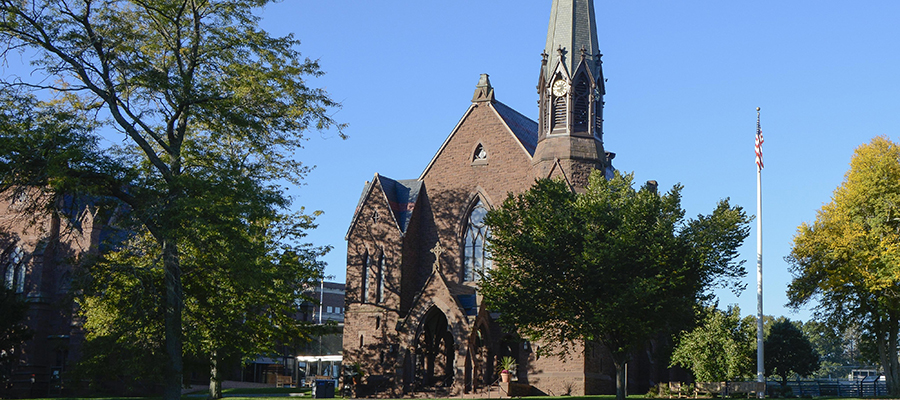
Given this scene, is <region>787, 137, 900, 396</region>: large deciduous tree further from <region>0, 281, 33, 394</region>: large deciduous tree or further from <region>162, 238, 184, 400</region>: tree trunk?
Result: <region>0, 281, 33, 394</region>: large deciduous tree

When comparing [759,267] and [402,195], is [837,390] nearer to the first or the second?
[759,267]

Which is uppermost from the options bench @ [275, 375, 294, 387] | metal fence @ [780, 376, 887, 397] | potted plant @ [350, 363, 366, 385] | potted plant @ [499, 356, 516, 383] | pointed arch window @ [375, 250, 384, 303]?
pointed arch window @ [375, 250, 384, 303]

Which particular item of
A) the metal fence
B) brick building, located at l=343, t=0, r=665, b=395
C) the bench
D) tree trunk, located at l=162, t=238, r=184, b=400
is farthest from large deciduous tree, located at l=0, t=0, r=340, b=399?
the bench

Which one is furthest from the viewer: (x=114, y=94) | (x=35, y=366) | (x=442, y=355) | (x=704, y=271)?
(x=35, y=366)

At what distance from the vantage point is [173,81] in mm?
27094

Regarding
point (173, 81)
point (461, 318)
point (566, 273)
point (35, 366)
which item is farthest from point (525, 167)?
point (35, 366)

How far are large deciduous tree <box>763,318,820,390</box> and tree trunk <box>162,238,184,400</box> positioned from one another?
55.3 m

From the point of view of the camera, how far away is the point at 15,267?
57.2m

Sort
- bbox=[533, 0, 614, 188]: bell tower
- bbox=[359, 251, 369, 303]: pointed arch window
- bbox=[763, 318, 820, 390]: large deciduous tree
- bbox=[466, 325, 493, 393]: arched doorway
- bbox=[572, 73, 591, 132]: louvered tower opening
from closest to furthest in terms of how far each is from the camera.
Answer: bbox=[466, 325, 493, 393]: arched doorway, bbox=[533, 0, 614, 188]: bell tower, bbox=[572, 73, 591, 132]: louvered tower opening, bbox=[359, 251, 369, 303]: pointed arch window, bbox=[763, 318, 820, 390]: large deciduous tree

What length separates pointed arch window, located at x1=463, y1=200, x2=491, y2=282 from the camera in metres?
45.6

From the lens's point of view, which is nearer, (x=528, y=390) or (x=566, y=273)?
(x=566, y=273)

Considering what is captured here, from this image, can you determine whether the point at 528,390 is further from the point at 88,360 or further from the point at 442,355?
the point at 88,360

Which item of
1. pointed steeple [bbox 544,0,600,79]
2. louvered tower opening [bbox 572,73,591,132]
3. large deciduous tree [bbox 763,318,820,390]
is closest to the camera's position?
louvered tower opening [bbox 572,73,591,132]

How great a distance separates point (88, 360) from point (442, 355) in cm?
2086
